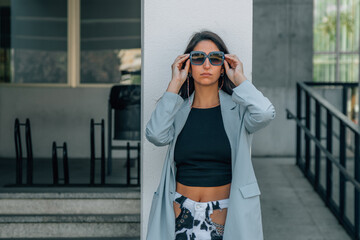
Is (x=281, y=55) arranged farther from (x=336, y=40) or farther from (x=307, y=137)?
(x=307, y=137)

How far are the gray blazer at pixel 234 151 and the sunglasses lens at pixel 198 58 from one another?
18cm

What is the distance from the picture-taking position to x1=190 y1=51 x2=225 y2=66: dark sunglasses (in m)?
2.58

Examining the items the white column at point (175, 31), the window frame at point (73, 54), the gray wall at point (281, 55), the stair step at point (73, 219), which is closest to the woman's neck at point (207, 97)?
the white column at point (175, 31)

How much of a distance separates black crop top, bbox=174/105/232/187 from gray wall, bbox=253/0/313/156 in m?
6.31

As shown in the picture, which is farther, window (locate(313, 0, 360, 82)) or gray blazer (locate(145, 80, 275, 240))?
window (locate(313, 0, 360, 82))

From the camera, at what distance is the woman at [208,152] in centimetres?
251

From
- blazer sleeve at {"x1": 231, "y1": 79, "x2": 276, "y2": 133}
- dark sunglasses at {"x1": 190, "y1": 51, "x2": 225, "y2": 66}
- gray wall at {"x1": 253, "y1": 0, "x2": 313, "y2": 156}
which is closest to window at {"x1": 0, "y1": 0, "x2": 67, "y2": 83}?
gray wall at {"x1": 253, "y1": 0, "x2": 313, "y2": 156}

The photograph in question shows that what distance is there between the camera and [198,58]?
2.60 metres

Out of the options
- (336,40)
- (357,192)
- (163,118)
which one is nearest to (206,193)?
(163,118)

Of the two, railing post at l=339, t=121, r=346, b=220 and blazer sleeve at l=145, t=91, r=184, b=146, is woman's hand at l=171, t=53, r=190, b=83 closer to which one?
blazer sleeve at l=145, t=91, r=184, b=146

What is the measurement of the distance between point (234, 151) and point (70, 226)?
2.29m

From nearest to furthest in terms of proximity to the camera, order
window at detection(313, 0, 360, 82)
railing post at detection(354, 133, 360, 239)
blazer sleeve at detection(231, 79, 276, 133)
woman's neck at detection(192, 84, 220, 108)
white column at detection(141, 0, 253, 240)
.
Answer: blazer sleeve at detection(231, 79, 276, 133), woman's neck at detection(192, 84, 220, 108), white column at detection(141, 0, 253, 240), railing post at detection(354, 133, 360, 239), window at detection(313, 0, 360, 82)

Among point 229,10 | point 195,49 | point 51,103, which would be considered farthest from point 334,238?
point 51,103

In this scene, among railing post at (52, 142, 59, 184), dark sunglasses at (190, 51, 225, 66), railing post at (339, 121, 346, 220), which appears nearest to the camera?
dark sunglasses at (190, 51, 225, 66)
